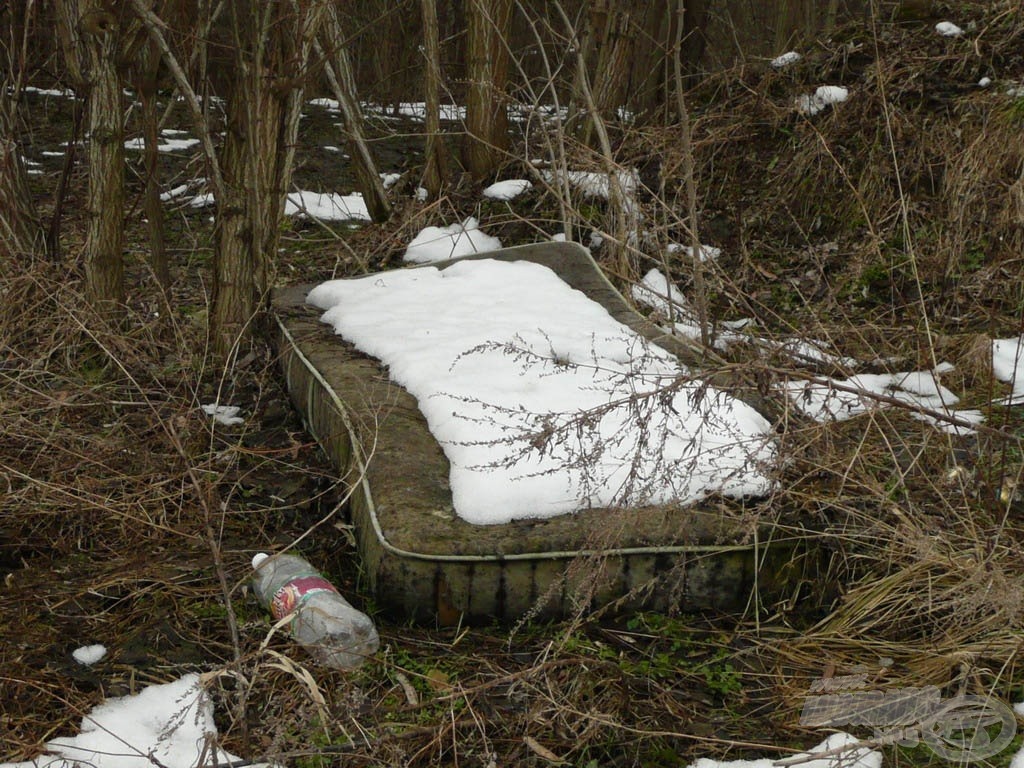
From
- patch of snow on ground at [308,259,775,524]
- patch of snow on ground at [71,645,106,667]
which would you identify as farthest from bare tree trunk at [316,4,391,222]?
patch of snow on ground at [71,645,106,667]

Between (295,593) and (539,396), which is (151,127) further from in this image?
(295,593)

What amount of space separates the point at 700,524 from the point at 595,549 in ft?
1.07

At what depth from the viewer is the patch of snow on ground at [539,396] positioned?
2646 millimetres

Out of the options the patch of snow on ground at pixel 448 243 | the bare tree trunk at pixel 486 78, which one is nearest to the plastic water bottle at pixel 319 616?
the patch of snow on ground at pixel 448 243

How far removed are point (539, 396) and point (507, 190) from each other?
3515 millimetres

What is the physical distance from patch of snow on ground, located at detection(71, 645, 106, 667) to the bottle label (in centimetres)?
42

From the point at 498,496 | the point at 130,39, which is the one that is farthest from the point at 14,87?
the point at 498,496

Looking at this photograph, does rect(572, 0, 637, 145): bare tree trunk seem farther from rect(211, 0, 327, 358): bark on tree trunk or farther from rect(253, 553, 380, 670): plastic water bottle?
rect(253, 553, 380, 670): plastic water bottle

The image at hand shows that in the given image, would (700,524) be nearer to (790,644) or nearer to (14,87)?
(790,644)

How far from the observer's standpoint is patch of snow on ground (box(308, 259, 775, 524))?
8.68 feet

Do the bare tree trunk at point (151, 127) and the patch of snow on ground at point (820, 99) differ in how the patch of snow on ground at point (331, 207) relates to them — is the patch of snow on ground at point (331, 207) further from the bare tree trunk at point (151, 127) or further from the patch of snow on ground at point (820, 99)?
the patch of snow on ground at point (820, 99)

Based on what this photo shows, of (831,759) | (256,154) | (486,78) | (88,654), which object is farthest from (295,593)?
(486,78)

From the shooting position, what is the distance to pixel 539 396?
10.8 feet

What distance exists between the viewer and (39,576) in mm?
2957
